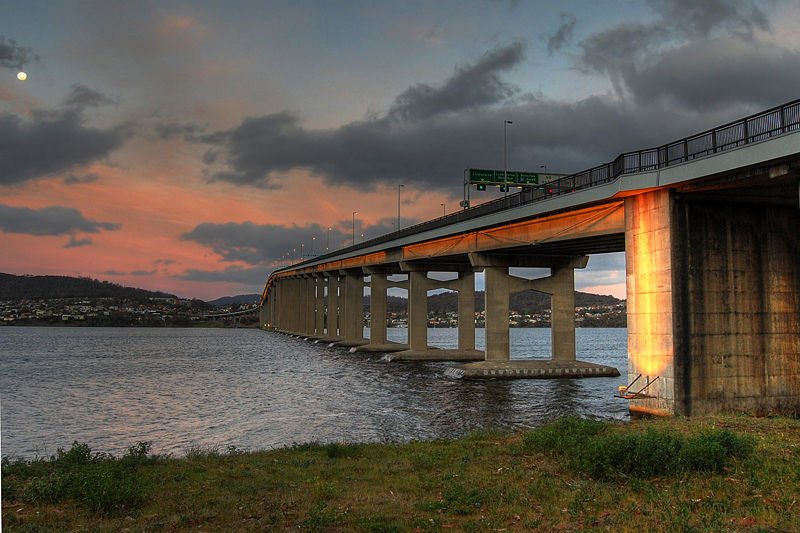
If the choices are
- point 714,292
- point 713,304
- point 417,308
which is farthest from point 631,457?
point 417,308

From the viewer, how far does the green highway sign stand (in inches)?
2633

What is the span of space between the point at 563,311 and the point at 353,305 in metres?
56.3

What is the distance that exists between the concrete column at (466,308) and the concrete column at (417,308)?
4803mm

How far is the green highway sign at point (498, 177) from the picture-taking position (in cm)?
6688

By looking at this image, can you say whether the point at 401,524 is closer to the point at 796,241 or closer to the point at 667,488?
the point at 667,488

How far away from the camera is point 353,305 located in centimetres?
11106

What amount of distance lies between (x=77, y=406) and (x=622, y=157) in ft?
126

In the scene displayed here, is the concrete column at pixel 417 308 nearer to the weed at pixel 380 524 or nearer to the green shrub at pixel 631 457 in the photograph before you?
the green shrub at pixel 631 457

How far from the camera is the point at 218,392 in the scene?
4791 cm

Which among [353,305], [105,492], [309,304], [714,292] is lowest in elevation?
[105,492]

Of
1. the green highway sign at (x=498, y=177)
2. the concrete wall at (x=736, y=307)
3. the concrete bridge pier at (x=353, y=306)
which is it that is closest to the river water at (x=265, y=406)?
the concrete wall at (x=736, y=307)

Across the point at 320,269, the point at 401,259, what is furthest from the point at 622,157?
the point at 320,269

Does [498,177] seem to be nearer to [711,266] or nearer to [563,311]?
[563,311]

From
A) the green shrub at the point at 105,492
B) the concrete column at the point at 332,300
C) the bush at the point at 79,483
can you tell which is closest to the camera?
the green shrub at the point at 105,492
